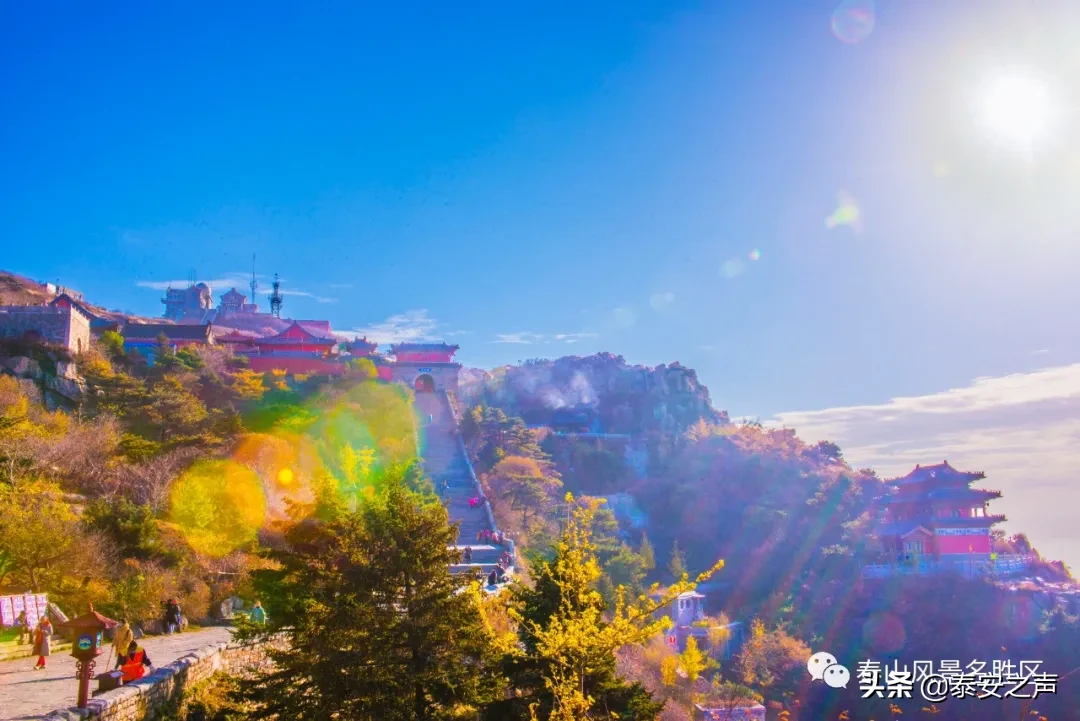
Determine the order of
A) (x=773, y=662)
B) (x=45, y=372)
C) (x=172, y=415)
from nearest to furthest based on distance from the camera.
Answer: (x=172, y=415), (x=45, y=372), (x=773, y=662)

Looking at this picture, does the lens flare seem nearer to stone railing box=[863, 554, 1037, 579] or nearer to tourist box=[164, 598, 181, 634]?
tourist box=[164, 598, 181, 634]

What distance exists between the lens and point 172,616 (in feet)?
46.2

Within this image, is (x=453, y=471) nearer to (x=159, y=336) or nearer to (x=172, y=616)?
(x=172, y=616)

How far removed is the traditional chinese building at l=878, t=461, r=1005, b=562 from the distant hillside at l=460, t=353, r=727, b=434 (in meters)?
20.8

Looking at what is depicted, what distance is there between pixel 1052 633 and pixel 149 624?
123 feet

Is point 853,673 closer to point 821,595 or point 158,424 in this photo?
point 821,595

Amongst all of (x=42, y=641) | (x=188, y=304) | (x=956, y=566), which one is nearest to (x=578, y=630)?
(x=42, y=641)

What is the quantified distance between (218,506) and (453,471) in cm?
1294

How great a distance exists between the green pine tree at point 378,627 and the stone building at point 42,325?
24.2 m

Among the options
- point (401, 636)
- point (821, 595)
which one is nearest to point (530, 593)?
point (401, 636)

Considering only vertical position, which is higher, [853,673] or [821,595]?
[821,595]

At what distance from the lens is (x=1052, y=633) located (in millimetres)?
33312

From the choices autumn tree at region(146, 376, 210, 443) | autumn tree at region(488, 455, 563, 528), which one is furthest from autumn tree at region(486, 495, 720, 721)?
autumn tree at region(488, 455, 563, 528)

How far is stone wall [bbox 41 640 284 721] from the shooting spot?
7.34 metres
